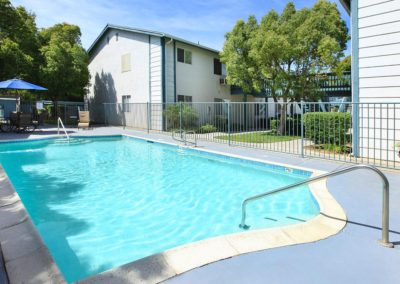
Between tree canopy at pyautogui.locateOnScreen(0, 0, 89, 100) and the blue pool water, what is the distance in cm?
1017

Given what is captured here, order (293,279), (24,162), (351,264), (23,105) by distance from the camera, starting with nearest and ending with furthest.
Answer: (293,279) → (351,264) → (24,162) → (23,105)

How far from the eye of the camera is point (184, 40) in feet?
53.6

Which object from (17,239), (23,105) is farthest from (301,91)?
(23,105)

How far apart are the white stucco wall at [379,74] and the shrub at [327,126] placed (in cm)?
103

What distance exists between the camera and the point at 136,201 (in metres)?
5.63

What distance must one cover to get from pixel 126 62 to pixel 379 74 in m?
15.2

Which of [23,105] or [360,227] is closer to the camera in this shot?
[360,227]

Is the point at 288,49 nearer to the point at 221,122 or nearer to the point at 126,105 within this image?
the point at 221,122

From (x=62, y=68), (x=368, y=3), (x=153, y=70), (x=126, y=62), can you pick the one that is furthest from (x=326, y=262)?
(x=62, y=68)

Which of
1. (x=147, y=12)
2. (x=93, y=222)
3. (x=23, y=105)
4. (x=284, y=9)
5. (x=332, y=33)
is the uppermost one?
(x=147, y=12)

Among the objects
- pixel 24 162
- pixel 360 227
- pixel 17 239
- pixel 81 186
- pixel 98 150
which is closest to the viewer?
pixel 17 239

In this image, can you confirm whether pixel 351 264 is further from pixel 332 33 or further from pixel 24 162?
pixel 332 33

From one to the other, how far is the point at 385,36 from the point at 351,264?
6.55m

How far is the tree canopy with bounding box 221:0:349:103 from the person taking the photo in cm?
1241
